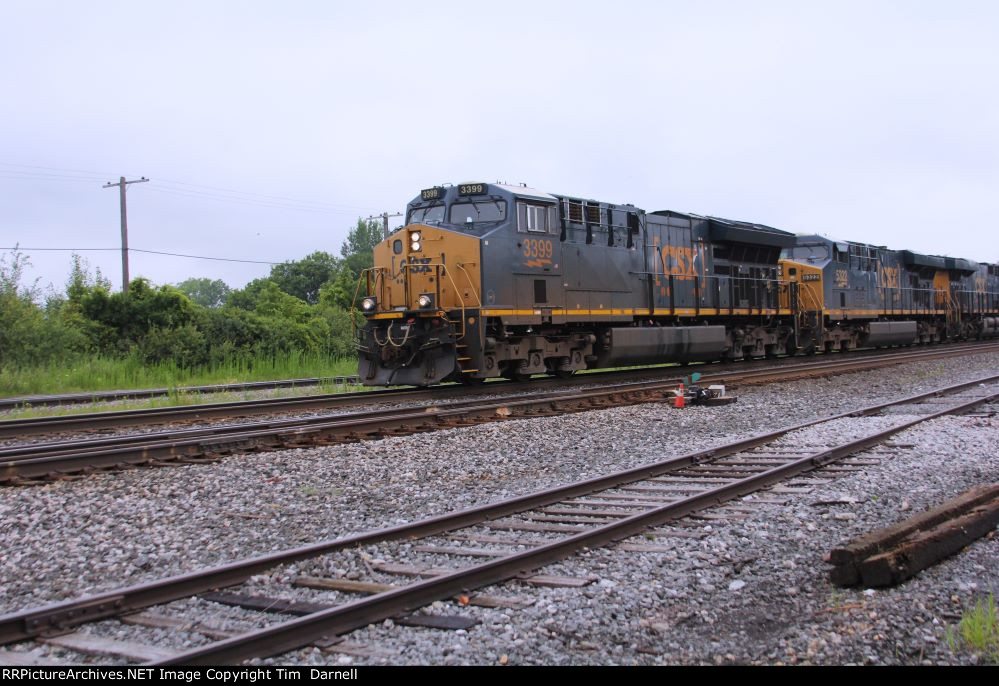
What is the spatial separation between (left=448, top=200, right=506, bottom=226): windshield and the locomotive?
0.06 feet

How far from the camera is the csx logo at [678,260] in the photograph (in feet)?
56.0

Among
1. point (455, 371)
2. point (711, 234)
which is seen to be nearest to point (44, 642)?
point (455, 371)

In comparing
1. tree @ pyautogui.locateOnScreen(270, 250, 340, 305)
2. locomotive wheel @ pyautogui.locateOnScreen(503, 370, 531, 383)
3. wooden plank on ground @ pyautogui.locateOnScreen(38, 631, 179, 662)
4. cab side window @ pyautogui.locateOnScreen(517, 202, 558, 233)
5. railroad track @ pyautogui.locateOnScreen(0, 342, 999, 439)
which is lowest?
wooden plank on ground @ pyautogui.locateOnScreen(38, 631, 179, 662)

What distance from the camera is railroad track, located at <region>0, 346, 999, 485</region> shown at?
6922mm

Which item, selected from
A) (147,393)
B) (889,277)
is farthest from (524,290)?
(889,277)

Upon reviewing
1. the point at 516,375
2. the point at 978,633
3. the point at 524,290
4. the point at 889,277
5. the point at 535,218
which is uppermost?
the point at 535,218

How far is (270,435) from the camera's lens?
8.25m

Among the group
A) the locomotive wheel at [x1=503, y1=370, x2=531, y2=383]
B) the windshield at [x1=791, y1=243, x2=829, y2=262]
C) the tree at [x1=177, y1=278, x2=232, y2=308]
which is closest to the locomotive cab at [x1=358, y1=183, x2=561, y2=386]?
the locomotive wheel at [x1=503, y1=370, x2=531, y2=383]

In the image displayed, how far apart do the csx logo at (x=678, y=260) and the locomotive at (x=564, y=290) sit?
0.12 feet

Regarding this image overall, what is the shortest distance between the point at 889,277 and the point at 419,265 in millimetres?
19670

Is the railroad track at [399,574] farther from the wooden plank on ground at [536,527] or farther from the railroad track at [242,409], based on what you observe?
the railroad track at [242,409]

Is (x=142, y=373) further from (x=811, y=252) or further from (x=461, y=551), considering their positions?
(x=811, y=252)

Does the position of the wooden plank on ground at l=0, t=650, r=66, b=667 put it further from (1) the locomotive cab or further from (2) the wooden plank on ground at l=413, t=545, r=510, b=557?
(1) the locomotive cab

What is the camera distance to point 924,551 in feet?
13.9
